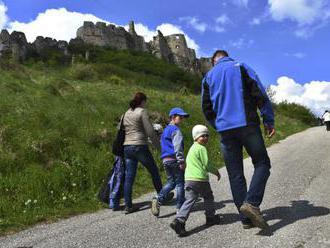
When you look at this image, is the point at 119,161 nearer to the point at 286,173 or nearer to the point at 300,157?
the point at 286,173

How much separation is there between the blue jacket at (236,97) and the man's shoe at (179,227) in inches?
50.5

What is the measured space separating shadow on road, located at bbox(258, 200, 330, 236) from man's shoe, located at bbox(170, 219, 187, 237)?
979mm

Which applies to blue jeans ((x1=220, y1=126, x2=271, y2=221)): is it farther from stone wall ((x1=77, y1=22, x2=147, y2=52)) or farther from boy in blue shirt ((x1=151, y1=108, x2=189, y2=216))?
stone wall ((x1=77, y1=22, x2=147, y2=52))

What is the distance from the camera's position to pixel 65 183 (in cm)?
1043

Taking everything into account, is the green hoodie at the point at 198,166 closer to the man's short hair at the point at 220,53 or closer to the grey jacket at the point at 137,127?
the man's short hair at the point at 220,53

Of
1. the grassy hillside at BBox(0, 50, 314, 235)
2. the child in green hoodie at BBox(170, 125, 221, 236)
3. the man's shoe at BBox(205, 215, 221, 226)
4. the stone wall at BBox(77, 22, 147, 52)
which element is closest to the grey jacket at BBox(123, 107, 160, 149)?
the child in green hoodie at BBox(170, 125, 221, 236)

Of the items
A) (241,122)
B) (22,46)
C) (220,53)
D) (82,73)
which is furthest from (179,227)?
(22,46)

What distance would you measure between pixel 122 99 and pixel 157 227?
48.7ft

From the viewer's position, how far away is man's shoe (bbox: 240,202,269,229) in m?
5.85

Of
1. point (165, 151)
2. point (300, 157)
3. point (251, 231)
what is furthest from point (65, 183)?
point (300, 157)

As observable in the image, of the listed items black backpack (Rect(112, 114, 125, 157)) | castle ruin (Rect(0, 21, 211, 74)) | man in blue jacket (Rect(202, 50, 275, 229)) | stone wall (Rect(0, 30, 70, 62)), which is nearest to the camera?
man in blue jacket (Rect(202, 50, 275, 229))

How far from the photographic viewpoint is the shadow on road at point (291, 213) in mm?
6256

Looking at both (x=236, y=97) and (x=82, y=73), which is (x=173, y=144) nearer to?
(x=236, y=97)

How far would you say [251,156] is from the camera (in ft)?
20.5
